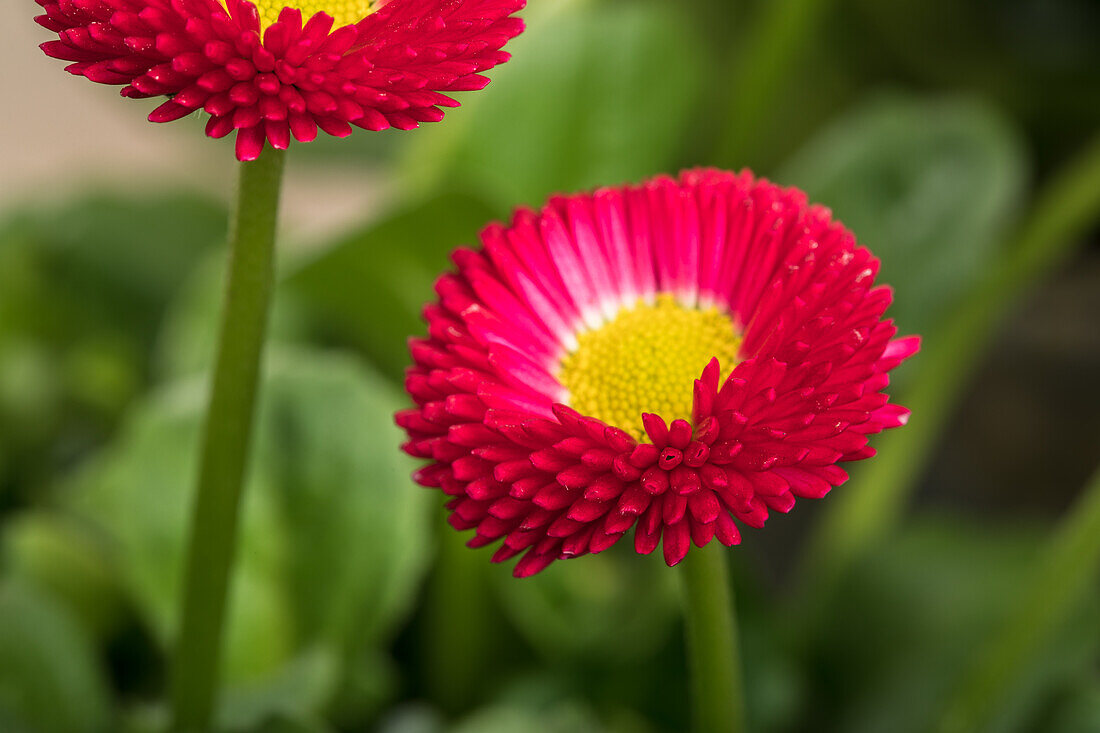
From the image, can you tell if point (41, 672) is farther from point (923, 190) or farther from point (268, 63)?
point (923, 190)

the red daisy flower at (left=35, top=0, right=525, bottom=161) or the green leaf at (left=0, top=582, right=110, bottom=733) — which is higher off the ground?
the red daisy flower at (left=35, top=0, right=525, bottom=161)

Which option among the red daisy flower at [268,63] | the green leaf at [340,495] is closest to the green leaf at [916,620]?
the green leaf at [340,495]

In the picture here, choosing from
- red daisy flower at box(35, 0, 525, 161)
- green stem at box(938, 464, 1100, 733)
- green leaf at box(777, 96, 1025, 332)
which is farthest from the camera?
green leaf at box(777, 96, 1025, 332)

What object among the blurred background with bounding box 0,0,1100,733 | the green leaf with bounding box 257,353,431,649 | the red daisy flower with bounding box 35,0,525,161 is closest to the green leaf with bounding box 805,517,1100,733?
the blurred background with bounding box 0,0,1100,733

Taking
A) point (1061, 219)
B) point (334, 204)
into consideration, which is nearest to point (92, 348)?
point (1061, 219)

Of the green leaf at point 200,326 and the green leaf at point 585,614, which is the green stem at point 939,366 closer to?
the green leaf at point 585,614

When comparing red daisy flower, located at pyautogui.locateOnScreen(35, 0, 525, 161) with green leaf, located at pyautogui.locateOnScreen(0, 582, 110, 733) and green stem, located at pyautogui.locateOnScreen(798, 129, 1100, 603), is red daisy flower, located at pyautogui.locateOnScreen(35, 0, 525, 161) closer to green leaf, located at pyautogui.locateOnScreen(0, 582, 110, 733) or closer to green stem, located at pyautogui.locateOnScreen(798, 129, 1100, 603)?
green leaf, located at pyautogui.locateOnScreen(0, 582, 110, 733)
